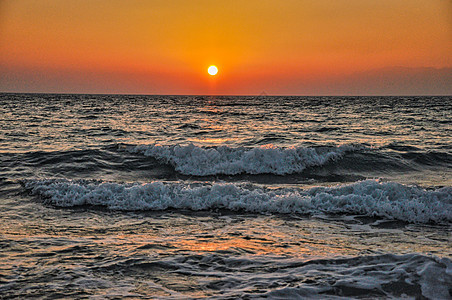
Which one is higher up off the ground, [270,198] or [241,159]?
[241,159]

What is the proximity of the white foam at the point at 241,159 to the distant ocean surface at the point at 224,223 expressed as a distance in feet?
0.18

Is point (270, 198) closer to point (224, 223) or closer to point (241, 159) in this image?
point (224, 223)

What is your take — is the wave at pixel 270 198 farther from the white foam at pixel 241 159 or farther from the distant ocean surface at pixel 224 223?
the white foam at pixel 241 159

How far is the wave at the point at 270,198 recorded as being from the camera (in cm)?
923

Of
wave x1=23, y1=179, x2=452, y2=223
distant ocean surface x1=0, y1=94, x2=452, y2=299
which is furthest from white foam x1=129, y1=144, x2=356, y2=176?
wave x1=23, y1=179, x2=452, y2=223

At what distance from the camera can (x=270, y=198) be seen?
390 inches

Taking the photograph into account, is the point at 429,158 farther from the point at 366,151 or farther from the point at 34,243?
the point at 34,243

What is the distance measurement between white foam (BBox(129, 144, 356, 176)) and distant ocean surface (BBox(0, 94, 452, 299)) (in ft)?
0.18

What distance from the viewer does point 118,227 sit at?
26.0ft

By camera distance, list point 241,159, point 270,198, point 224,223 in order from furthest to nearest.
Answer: point 241,159
point 270,198
point 224,223

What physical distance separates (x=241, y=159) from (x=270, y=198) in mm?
5278

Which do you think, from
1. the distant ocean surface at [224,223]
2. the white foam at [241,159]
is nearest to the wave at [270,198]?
the distant ocean surface at [224,223]

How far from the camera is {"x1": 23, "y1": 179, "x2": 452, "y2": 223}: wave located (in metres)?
9.23

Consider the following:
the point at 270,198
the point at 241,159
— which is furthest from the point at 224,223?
the point at 241,159
